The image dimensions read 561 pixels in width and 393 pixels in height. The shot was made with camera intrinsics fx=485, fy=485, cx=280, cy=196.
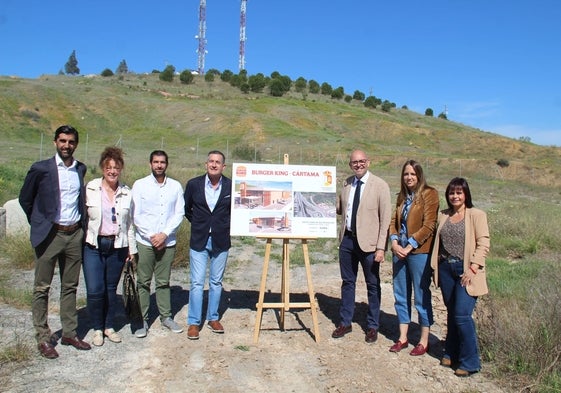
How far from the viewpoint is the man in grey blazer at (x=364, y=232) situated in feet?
16.5

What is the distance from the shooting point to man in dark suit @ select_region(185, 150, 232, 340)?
5.21 metres

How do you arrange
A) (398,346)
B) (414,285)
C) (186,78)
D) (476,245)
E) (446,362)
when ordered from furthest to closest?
1. (186,78)
2. (398,346)
3. (414,285)
4. (446,362)
5. (476,245)

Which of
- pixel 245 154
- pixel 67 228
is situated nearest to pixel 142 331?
Result: pixel 67 228

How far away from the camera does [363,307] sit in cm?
652

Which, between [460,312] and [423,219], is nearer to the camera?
[460,312]

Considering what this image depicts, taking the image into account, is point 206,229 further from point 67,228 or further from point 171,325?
point 67,228

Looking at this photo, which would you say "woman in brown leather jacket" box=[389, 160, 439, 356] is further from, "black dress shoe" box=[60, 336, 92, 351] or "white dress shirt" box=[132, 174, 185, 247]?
"black dress shoe" box=[60, 336, 92, 351]

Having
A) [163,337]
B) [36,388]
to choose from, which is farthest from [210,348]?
[36,388]

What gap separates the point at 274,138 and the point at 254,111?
1348 cm

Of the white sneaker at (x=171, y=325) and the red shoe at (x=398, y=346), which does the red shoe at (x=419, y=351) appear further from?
the white sneaker at (x=171, y=325)

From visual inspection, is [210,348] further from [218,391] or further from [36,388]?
[36,388]

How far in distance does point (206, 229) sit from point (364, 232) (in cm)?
168

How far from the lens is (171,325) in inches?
210

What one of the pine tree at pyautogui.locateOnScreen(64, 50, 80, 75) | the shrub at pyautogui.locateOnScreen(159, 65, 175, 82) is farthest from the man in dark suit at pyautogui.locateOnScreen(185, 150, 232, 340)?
the pine tree at pyautogui.locateOnScreen(64, 50, 80, 75)
